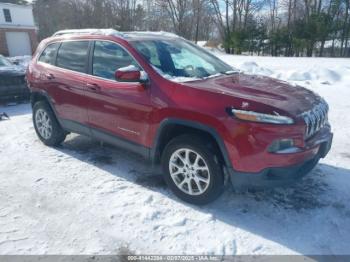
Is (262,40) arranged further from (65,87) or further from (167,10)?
(65,87)

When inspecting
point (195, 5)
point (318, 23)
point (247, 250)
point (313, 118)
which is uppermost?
point (195, 5)

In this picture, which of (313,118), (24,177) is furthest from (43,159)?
(313,118)

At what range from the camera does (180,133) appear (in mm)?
3566

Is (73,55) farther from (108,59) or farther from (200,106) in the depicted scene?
(200,106)

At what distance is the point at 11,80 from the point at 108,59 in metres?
5.87

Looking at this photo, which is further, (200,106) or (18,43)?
(18,43)

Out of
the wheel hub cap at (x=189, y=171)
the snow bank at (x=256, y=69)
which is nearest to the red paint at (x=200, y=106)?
the wheel hub cap at (x=189, y=171)

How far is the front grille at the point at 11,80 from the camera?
856 cm

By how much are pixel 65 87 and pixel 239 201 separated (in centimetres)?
285

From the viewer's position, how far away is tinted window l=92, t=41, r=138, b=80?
388 cm

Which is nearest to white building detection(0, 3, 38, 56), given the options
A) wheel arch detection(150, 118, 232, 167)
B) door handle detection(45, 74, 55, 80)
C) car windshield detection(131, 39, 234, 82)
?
door handle detection(45, 74, 55, 80)

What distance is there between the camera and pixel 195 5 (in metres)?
36.8

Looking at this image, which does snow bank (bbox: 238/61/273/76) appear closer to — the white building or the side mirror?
the side mirror

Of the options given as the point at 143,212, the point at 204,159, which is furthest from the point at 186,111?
the point at 143,212
